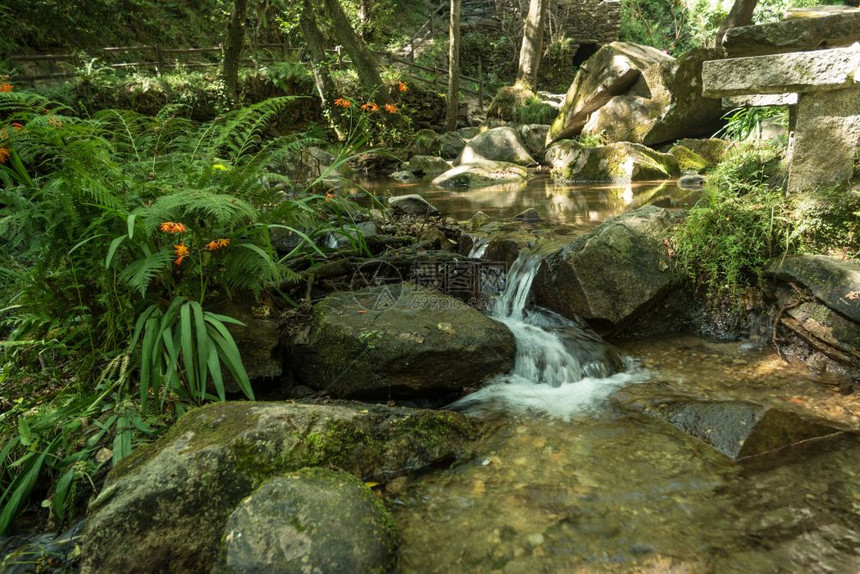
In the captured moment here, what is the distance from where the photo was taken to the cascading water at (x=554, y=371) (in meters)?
3.04

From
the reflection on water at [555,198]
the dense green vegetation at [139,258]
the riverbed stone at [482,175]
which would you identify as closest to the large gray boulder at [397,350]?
the dense green vegetation at [139,258]

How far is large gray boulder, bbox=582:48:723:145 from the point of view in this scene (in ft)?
36.4

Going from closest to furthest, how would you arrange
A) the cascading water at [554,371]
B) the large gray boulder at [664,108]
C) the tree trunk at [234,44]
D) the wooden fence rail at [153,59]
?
the cascading water at [554,371], the tree trunk at [234,44], the large gray boulder at [664,108], the wooden fence rail at [153,59]

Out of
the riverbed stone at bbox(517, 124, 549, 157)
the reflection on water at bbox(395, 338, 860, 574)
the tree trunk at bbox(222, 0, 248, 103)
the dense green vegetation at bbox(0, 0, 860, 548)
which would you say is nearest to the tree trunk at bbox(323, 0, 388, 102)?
the tree trunk at bbox(222, 0, 248, 103)

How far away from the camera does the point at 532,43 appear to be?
49.7 ft

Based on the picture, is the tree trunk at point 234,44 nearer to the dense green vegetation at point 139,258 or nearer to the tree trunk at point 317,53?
the tree trunk at point 317,53

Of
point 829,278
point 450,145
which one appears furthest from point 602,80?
point 829,278

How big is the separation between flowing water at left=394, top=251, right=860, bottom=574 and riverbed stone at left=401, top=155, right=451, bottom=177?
408 inches

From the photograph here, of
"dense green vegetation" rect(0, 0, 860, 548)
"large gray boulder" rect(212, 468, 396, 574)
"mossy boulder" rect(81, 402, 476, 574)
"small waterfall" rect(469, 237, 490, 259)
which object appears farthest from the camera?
"small waterfall" rect(469, 237, 490, 259)

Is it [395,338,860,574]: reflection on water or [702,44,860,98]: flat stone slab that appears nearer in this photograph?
[395,338,860,574]: reflection on water

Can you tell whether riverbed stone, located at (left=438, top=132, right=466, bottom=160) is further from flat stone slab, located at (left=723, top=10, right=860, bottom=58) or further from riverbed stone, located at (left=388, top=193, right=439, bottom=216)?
flat stone slab, located at (left=723, top=10, right=860, bottom=58)

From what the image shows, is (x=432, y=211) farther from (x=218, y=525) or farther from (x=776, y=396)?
(x=218, y=525)

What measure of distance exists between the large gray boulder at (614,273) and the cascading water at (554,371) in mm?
181

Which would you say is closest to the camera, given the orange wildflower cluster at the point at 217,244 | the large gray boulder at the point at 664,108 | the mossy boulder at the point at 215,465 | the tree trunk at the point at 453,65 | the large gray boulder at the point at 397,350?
the mossy boulder at the point at 215,465
